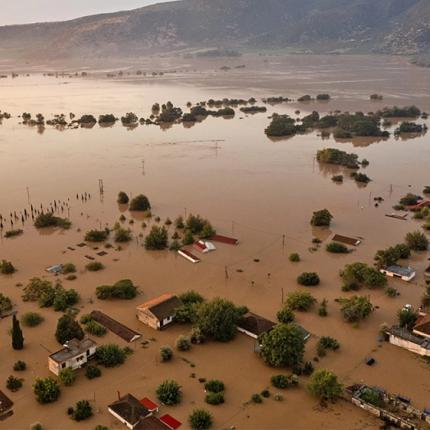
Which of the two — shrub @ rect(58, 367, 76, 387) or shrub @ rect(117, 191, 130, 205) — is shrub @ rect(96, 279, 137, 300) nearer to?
shrub @ rect(58, 367, 76, 387)

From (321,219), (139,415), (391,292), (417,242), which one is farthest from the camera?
(321,219)

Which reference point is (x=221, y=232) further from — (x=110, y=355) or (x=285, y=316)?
(x=110, y=355)

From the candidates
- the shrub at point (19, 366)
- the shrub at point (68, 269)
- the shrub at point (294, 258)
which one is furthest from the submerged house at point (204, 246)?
the shrub at point (19, 366)

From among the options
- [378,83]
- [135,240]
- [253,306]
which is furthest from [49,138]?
[378,83]

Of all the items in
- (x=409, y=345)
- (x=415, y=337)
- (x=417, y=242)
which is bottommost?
(x=409, y=345)

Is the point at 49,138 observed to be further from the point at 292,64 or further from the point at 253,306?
the point at 292,64

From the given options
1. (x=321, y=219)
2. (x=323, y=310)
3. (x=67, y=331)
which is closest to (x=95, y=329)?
(x=67, y=331)
